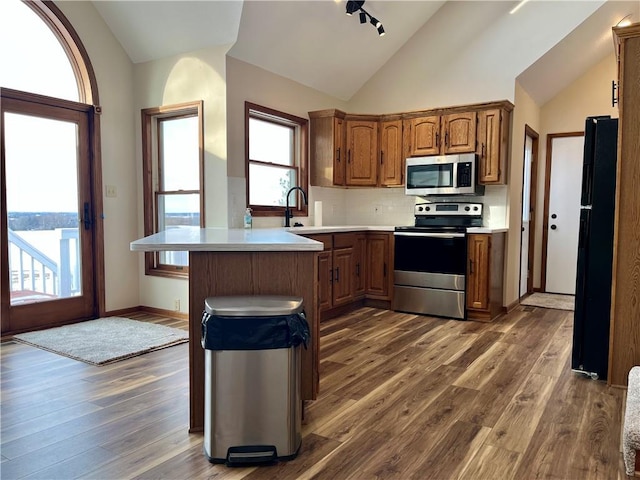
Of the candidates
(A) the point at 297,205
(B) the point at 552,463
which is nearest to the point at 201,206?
(A) the point at 297,205

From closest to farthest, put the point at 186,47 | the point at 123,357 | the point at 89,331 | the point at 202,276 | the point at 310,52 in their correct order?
the point at 202,276 < the point at 123,357 < the point at 89,331 < the point at 186,47 < the point at 310,52

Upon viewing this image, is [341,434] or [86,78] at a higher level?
[86,78]

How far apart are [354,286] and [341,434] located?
279 cm

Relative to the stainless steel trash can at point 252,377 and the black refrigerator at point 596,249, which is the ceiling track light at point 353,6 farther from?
the stainless steel trash can at point 252,377

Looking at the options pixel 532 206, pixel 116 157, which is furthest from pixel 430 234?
pixel 116 157

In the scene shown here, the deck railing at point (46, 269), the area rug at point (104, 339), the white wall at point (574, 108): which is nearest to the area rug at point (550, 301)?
the white wall at point (574, 108)

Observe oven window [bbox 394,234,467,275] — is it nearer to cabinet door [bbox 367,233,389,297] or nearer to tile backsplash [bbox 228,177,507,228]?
cabinet door [bbox 367,233,389,297]

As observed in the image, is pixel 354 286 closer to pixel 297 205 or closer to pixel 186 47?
pixel 297 205

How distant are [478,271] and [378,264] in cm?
107

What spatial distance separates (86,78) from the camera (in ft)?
14.3

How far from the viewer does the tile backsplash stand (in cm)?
496

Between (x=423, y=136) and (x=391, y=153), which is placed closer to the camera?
(x=423, y=136)

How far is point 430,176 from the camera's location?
4996 millimetres

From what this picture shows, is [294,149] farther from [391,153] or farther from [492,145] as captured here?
[492,145]
